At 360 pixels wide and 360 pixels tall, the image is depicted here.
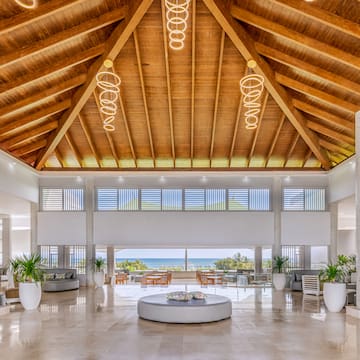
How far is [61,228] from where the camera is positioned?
19.3m

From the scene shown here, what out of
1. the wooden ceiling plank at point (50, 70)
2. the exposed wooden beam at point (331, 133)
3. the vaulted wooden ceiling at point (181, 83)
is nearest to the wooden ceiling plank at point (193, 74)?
the vaulted wooden ceiling at point (181, 83)

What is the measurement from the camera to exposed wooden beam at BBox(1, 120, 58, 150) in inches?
606

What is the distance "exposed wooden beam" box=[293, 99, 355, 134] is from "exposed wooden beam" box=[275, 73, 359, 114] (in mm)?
677

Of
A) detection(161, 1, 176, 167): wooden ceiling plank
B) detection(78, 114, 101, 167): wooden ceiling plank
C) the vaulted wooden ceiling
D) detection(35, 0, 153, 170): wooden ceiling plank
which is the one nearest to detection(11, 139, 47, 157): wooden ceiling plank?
the vaulted wooden ceiling

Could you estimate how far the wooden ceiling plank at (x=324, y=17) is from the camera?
9.29 metres

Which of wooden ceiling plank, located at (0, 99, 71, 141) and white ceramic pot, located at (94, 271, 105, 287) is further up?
wooden ceiling plank, located at (0, 99, 71, 141)

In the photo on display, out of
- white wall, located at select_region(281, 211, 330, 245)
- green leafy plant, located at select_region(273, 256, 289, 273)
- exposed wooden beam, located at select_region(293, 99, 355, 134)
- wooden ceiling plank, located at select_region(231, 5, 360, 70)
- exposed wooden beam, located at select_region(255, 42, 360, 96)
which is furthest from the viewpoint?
white wall, located at select_region(281, 211, 330, 245)

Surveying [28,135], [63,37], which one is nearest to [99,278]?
[28,135]

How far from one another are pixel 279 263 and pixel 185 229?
4.38m

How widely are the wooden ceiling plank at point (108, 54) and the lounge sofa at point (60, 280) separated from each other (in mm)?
5128

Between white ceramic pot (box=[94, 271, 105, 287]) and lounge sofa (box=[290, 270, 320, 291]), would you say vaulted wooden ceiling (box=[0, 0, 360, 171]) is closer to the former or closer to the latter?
lounge sofa (box=[290, 270, 320, 291])

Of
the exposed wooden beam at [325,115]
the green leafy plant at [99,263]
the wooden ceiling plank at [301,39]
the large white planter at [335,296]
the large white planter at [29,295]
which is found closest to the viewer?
the wooden ceiling plank at [301,39]

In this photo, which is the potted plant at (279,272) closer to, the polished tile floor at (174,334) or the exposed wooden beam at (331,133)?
the polished tile floor at (174,334)

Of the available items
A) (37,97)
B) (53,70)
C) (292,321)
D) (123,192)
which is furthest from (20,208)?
(292,321)
